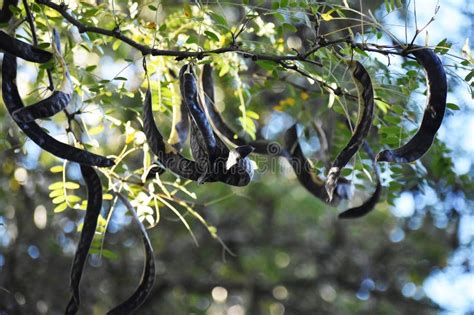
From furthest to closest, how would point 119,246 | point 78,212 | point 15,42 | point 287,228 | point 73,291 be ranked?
point 287,228 < point 119,246 < point 78,212 < point 73,291 < point 15,42

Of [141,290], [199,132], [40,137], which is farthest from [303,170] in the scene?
[40,137]

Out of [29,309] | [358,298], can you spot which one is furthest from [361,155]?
[358,298]

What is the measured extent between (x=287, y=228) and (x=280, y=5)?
11.0ft

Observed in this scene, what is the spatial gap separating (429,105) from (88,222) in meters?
0.78

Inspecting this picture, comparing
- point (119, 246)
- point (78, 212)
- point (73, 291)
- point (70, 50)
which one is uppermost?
point (70, 50)

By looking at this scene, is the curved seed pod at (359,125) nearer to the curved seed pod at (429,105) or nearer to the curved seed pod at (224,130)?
the curved seed pod at (429,105)

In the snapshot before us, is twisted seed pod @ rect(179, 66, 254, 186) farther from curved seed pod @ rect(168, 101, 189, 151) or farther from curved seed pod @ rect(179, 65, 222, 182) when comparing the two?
curved seed pod @ rect(168, 101, 189, 151)

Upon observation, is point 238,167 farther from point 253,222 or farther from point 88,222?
point 253,222

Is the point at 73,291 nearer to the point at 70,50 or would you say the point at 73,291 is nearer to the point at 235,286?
the point at 70,50

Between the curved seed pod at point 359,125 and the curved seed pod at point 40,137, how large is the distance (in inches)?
15.7

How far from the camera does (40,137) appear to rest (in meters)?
1.49

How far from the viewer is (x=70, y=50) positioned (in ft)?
6.16

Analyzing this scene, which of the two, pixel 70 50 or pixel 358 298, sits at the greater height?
pixel 70 50

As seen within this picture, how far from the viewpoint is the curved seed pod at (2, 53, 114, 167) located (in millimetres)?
1456
